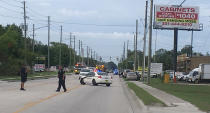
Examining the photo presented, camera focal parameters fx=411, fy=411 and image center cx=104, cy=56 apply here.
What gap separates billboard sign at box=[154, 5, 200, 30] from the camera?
65.6 m

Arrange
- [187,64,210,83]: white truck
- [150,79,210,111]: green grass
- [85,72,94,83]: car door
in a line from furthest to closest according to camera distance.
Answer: [187,64,210,83]: white truck
[85,72,94,83]: car door
[150,79,210,111]: green grass

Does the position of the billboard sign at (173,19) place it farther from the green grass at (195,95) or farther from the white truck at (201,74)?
the green grass at (195,95)

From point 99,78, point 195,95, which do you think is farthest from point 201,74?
point 195,95

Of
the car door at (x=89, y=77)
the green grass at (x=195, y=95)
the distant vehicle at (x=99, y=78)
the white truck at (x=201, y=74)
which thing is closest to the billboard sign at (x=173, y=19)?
the white truck at (x=201, y=74)

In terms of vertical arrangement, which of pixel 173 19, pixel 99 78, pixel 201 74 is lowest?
pixel 99 78

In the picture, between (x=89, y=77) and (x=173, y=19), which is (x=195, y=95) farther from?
(x=173, y=19)

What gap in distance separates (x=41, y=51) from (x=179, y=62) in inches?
2134

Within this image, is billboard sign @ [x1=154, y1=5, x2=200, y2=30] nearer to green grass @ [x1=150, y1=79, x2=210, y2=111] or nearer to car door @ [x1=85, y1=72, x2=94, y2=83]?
car door @ [x1=85, y1=72, x2=94, y2=83]

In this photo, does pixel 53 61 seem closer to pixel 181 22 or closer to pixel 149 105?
pixel 181 22

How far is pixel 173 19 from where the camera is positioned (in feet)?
216

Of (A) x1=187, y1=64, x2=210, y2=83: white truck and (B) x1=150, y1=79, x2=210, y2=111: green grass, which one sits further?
(A) x1=187, y1=64, x2=210, y2=83: white truck

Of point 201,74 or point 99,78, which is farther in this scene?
point 201,74

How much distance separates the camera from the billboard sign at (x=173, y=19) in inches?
2584

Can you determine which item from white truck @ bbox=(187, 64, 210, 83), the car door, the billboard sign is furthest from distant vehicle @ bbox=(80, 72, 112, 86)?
the billboard sign
